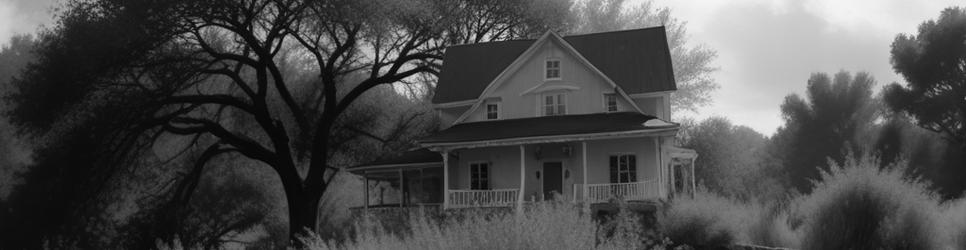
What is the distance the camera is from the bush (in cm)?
2006

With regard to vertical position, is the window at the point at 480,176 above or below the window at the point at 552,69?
below

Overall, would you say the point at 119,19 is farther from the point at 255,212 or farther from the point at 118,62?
the point at 255,212

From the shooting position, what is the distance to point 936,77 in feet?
164

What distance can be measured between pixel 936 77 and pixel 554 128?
1028 inches

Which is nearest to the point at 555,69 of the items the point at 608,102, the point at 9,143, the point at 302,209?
the point at 608,102

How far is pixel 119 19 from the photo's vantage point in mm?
35125

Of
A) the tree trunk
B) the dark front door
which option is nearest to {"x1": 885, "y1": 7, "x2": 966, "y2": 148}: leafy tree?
the dark front door

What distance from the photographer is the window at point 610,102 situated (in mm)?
34219

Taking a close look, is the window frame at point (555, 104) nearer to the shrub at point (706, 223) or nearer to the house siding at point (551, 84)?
the house siding at point (551, 84)

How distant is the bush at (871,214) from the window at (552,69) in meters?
14.0

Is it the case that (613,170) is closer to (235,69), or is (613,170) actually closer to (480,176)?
(480,176)

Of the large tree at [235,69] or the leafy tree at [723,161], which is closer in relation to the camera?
the large tree at [235,69]

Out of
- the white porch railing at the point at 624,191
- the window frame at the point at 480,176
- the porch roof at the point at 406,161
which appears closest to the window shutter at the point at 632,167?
the white porch railing at the point at 624,191

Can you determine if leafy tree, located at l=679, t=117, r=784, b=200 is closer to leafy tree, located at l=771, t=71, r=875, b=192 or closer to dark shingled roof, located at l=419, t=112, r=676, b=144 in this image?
leafy tree, located at l=771, t=71, r=875, b=192
